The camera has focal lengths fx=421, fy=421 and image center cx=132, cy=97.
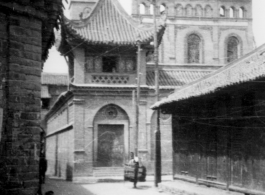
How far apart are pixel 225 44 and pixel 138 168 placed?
788 inches

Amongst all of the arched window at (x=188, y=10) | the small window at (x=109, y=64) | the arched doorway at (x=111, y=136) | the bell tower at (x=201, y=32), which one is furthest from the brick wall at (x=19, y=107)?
the arched window at (x=188, y=10)

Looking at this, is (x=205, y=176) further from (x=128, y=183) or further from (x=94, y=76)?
(x=94, y=76)

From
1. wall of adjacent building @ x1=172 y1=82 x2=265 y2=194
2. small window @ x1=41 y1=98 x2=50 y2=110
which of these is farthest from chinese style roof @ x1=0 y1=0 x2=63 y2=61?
small window @ x1=41 y1=98 x2=50 y2=110

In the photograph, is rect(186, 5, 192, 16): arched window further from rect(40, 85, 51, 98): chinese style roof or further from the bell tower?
rect(40, 85, 51, 98): chinese style roof

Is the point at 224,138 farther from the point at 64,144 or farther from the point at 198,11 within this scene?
the point at 198,11

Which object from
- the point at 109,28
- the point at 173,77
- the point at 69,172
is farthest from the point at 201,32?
the point at 69,172

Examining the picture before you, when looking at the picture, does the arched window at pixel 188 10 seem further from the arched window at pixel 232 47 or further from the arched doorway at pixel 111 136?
the arched doorway at pixel 111 136

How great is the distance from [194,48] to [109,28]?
533 inches

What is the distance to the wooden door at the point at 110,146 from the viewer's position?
23219mm

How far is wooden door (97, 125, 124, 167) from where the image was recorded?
2322 centimetres

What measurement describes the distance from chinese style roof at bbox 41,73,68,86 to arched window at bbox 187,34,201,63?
11546 mm

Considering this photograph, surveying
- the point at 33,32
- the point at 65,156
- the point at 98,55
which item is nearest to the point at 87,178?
the point at 65,156

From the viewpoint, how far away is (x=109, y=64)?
79.6 ft

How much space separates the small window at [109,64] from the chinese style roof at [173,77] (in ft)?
7.39
